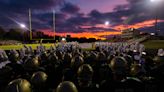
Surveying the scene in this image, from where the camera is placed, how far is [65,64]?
63.2 feet

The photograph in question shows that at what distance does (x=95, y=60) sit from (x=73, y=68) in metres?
3.85

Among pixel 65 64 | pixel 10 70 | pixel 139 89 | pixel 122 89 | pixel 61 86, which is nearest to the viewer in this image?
pixel 61 86

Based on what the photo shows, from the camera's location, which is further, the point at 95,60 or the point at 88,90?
the point at 95,60

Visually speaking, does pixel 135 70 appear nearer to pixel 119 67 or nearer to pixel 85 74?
pixel 119 67

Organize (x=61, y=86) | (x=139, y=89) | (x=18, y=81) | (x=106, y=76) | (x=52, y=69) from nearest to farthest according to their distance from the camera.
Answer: (x=61, y=86) < (x=18, y=81) < (x=139, y=89) < (x=106, y=76) < (x=52, y=69)

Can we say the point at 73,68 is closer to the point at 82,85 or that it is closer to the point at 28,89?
the point at 82,85

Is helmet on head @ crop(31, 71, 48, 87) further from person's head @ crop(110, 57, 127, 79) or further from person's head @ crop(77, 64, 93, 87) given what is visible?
person's head @ crop(110, 57, 127, 79)

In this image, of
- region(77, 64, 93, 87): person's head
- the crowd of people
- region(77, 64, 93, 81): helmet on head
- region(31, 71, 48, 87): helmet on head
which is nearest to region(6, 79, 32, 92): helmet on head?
the crowd of people

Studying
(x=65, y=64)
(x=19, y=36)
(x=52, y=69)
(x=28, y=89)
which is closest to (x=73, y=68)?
(x=52, y=69)

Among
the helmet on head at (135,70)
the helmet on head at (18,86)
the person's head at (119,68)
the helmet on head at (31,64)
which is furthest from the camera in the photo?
the helmet on head at (31,64)

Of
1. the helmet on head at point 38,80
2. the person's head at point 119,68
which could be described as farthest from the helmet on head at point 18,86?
the person's head at point 119,68

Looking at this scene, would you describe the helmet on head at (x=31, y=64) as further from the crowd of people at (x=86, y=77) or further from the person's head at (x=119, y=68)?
the person's head at (x=119, y=68)

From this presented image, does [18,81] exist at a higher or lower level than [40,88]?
higher

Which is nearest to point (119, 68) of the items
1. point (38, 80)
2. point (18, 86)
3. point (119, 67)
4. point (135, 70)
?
point (119, 67)
